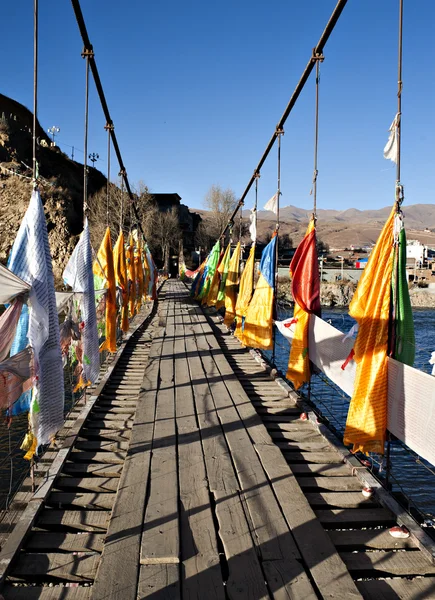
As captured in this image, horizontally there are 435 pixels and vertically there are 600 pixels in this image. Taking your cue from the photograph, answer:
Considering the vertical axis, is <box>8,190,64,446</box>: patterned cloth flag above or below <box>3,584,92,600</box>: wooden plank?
above

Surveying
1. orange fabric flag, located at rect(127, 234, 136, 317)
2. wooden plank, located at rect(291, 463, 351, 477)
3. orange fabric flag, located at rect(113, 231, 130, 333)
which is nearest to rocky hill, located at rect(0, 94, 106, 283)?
orange fabric flag, located at rect(127, 234, 136, 317)

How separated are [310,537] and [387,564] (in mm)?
443

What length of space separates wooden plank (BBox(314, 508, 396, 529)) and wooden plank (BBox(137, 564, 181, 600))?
1185mm

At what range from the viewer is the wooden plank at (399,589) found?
2.45 meters

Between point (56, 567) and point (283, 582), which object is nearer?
point (283, 582)

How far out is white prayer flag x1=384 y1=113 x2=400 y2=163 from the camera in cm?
391

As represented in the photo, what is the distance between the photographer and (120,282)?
9.50m

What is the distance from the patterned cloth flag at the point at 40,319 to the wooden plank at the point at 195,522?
1106 millimetres

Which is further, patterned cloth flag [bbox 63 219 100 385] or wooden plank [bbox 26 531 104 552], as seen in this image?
patterned cloth flag [bbox 63 219 100 385]

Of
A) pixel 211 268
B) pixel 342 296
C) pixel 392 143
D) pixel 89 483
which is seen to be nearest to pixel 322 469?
pixel 89 483

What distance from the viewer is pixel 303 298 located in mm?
5637

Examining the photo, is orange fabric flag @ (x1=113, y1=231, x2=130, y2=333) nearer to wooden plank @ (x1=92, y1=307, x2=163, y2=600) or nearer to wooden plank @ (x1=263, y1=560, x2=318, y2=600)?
wooden plank @ (x1=92, y1=307, x2=163, y2=600)

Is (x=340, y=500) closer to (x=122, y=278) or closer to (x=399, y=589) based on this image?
(x=399, y=589)

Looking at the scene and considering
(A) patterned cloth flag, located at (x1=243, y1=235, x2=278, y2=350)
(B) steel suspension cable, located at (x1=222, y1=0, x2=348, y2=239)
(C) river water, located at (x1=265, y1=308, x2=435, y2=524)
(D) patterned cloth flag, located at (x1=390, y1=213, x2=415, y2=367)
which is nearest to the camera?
(D) patterned cloth flag, located at (x1=390, y1=213, x2=415, y2=367)
